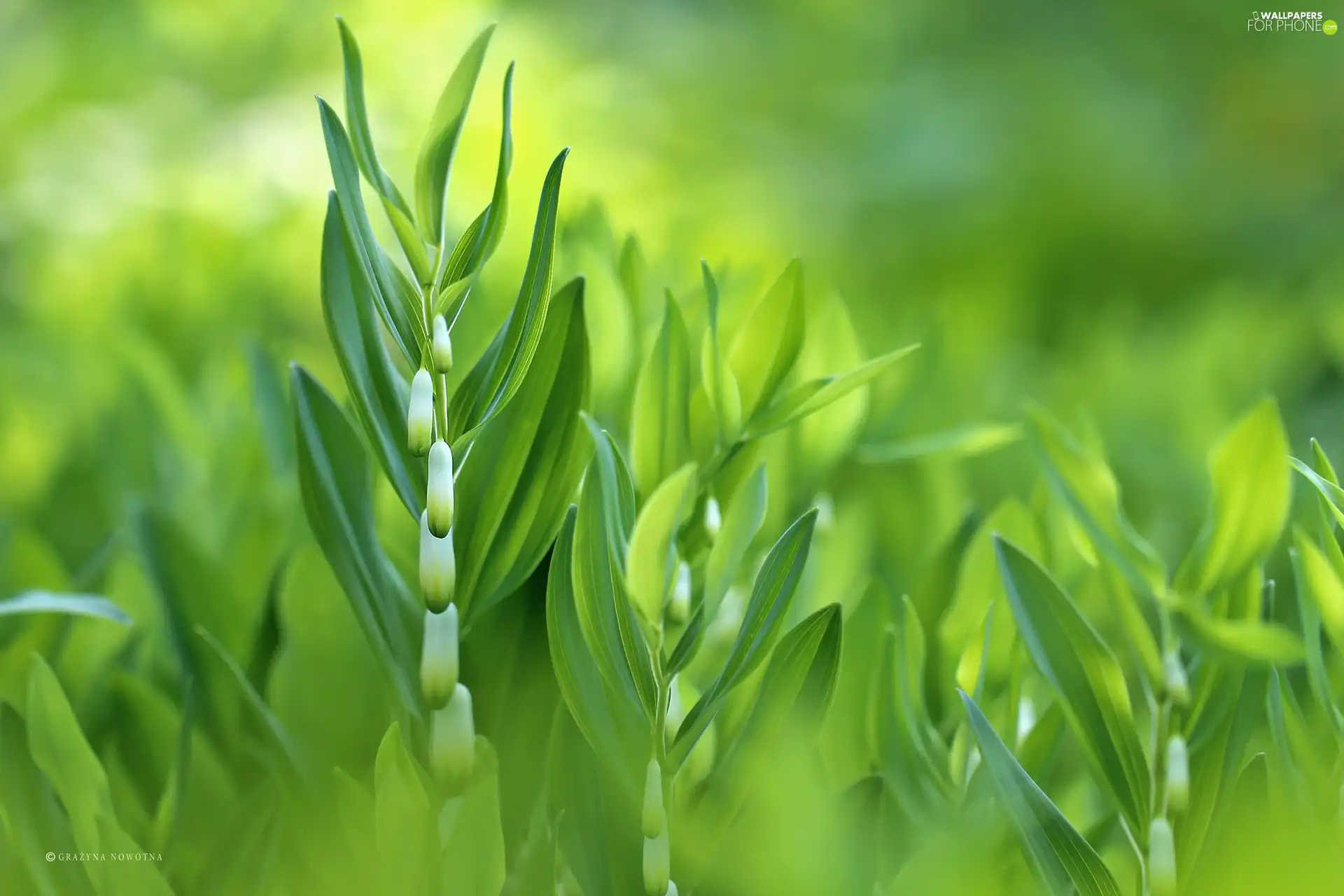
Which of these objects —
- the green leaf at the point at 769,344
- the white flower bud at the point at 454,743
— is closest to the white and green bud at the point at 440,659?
the white flower bud at the point at 454,743

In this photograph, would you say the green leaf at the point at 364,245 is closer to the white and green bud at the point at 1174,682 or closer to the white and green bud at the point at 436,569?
the white and green bud at the point at 436,569

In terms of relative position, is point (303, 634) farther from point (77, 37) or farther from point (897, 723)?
point (77, 37)

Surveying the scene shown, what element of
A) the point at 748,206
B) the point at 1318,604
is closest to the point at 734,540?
the point at 1318,604

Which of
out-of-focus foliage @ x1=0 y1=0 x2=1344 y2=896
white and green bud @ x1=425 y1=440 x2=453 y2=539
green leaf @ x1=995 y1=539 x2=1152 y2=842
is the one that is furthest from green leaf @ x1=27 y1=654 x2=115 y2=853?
green leaf @ x1=995 y1=539 x2=1152 y2=842

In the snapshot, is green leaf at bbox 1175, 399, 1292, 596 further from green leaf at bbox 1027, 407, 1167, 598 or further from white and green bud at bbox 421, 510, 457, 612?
white and green bud at bbox 421, 510, 457, 612

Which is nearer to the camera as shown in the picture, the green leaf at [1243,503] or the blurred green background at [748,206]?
the green leaf at [1243,503]

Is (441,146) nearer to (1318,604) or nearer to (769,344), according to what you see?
(769,344)
